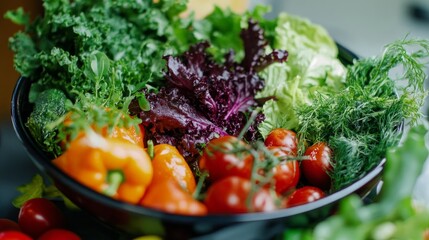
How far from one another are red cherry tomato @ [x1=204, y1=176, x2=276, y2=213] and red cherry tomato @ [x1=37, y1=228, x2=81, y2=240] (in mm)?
301

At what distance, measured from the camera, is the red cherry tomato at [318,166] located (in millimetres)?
923

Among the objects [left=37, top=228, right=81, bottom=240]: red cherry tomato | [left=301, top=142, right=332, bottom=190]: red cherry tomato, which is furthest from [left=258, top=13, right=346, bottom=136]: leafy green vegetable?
[left=37, top=228, right=81, bottom=240]: red cherry tomato

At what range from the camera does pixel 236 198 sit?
71cm

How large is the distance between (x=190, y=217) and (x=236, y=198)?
7 cm

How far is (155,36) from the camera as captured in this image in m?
1.28

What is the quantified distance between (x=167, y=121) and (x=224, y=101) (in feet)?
0.47

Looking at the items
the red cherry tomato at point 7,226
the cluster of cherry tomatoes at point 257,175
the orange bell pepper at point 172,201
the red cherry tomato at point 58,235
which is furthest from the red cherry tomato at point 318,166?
the red cherry tomato at point 7,226

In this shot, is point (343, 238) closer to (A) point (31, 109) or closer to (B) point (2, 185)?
(A) point (31, 109)

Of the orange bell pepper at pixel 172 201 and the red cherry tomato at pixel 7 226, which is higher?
the orange bell pepper at pixel 172 201

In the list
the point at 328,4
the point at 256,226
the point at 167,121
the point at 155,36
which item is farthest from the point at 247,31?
the point at 328,4

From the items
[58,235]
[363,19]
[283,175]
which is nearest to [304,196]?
[283,175]

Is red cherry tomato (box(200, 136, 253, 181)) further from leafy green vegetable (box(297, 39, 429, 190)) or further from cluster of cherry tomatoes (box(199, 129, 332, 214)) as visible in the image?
leafy green vegetable (box(297, 39, 429, 190))

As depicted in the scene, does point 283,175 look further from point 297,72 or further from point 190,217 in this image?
point 297,72

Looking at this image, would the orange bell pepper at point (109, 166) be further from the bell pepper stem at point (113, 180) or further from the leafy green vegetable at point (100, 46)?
the leafy green vegetable at point (100, 46)
